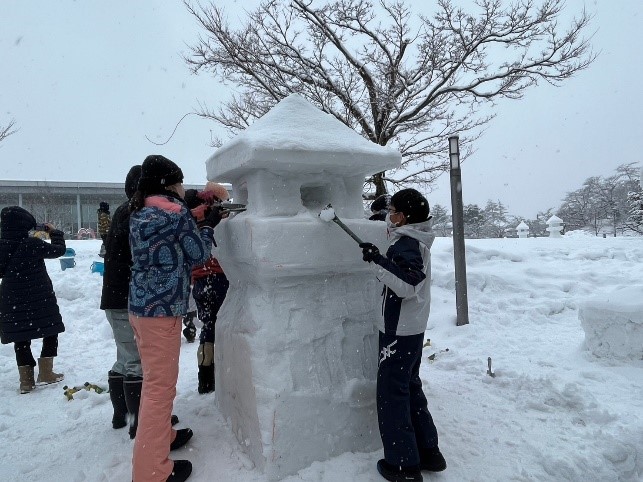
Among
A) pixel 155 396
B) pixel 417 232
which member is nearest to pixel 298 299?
pixel 417 232

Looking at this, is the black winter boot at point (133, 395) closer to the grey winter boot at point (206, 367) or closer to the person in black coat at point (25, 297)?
the grey winter boot at point (206, 367)

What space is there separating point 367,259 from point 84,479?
1.80 m

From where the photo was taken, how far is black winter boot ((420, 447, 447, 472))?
2023 mm

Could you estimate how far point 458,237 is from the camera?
192 inches

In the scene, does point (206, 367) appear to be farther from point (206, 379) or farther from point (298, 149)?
point (298, 149)

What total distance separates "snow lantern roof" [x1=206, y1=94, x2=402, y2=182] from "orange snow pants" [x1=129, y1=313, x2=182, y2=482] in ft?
2.98

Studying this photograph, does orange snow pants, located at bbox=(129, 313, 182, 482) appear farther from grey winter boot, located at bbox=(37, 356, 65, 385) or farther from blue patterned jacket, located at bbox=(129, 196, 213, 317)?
grey winter boot, located at bbox=(37, 356, 65, 385)

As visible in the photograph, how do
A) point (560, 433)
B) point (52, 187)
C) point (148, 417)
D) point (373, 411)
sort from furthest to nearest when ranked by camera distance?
point (52, 187)
point (560, 433)
point (373, 411)
point (148, 417)

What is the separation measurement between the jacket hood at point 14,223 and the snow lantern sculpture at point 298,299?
2505mm

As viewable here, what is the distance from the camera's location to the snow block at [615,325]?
3.40 metres

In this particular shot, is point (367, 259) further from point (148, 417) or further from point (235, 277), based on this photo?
point (148, 417)

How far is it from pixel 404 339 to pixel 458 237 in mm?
3129

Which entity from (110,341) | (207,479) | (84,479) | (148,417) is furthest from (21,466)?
(110,341)

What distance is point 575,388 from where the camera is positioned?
2.84 m
